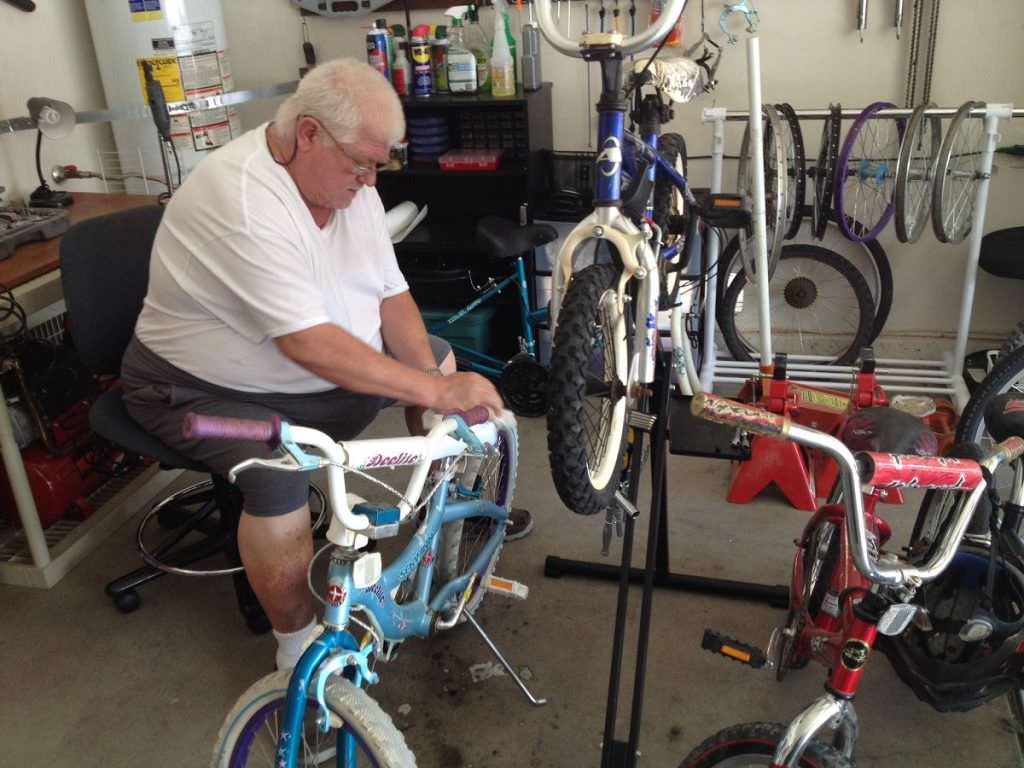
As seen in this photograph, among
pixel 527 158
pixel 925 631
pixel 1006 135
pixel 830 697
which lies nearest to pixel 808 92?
pixel 1006 135

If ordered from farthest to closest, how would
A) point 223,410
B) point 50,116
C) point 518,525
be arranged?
point 50,116 → point 518,525 → point 223,410

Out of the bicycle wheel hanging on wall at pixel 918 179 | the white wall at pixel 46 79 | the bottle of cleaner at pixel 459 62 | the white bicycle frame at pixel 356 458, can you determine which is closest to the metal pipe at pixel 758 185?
the bicycle wheel hanging on wall at pixel 918 179

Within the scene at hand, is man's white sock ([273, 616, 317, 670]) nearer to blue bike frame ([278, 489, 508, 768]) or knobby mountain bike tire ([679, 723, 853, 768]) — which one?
blue bike frame ([278, 489, 508, 768])

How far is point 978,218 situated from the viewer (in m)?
2.65

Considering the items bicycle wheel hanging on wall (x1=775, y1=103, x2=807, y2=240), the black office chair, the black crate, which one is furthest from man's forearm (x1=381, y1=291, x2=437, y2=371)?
bicycle wheel hanging on wall (x1=775, y1=103, x2=807, y2=240)

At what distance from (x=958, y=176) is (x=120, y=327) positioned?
2353 mm

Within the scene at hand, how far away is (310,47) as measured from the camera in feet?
10.7

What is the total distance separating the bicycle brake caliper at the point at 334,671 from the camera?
3.95 feet

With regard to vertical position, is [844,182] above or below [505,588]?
above

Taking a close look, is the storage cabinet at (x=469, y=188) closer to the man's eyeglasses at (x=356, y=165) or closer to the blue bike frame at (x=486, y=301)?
the blue bike frame at (x=486, y=301)

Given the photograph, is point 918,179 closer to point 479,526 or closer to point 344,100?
point 479,526

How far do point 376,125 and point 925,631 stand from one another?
1290 millimetres

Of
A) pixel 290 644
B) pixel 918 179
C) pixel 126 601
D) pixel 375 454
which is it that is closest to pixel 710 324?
pixel 918 179

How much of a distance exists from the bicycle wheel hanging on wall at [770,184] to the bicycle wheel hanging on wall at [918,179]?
33 cm
